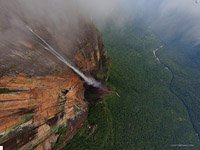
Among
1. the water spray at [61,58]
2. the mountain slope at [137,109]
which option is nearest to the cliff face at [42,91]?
the water spray at [61,58]

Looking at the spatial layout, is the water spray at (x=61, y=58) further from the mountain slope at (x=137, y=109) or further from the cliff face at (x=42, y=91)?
the mountain slope at (x=137, y=109)

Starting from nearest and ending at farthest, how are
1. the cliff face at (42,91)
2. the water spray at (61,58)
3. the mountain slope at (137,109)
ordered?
1. the cliff face at (42,91)
2. the water spray at (61,58)
3. the mountain slope at (137,109)

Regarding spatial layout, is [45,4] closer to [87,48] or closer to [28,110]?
[87,48]

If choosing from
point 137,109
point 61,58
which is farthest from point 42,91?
point 137,109

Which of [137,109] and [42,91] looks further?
[137,109]

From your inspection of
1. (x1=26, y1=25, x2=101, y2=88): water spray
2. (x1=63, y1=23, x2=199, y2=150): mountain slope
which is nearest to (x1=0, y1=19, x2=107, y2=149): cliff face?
(x1=26, y1=25, x2=101, y2=88): water spray

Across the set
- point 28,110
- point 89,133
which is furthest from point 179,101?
point 28,110

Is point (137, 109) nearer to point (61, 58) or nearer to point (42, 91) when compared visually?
point (61, 58)

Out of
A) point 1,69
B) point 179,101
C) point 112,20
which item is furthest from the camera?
point 112,20

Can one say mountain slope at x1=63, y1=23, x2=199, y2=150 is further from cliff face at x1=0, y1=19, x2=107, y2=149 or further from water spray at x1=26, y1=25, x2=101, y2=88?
cliff face at x1=0, y1=19, x2=107, y2=149
